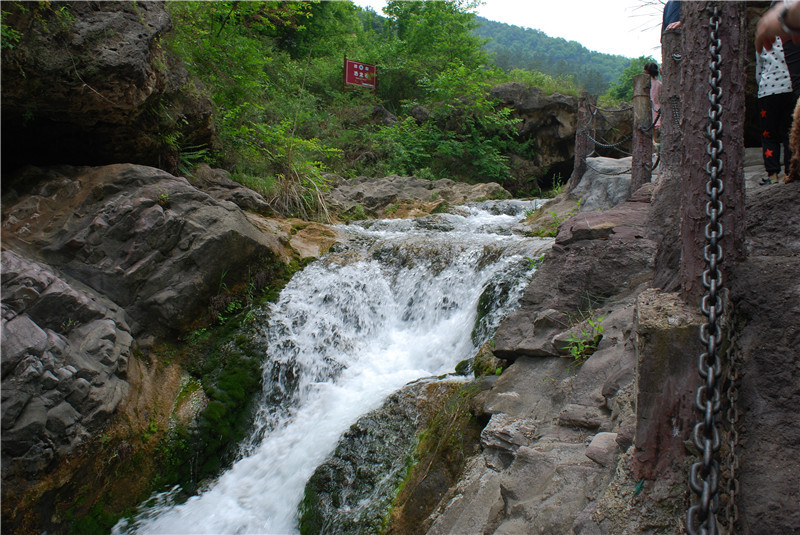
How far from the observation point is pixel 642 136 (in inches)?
259

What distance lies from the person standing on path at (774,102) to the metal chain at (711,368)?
7.71 feet

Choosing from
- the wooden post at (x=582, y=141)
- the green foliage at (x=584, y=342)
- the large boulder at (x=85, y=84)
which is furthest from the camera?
the wooden post at (x=582, y=141)

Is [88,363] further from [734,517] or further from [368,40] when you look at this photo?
[368,40]

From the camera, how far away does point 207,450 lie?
4.88 m

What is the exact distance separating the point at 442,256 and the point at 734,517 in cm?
545

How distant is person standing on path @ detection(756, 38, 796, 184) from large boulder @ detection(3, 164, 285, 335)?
5604 mm

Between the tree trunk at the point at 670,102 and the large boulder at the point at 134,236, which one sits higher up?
the tree trunk at the point at 670,102

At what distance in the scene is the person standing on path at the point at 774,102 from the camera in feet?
11.4

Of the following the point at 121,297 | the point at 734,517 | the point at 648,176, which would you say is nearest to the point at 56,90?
the point at 121,297

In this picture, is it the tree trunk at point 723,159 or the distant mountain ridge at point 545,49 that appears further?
the distant mountain ridge at point 545,49

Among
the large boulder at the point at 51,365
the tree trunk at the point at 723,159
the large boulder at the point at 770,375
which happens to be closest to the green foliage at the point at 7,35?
the large boulder at the point at 51,365

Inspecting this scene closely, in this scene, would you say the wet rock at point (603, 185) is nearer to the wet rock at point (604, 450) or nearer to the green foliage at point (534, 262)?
the green foliage at point (534, 262)

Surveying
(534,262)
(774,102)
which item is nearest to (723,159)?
(774,102)

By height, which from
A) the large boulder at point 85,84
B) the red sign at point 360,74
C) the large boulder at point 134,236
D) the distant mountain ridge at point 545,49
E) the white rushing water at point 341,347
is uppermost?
the distant mountain ridge at point 545,49
